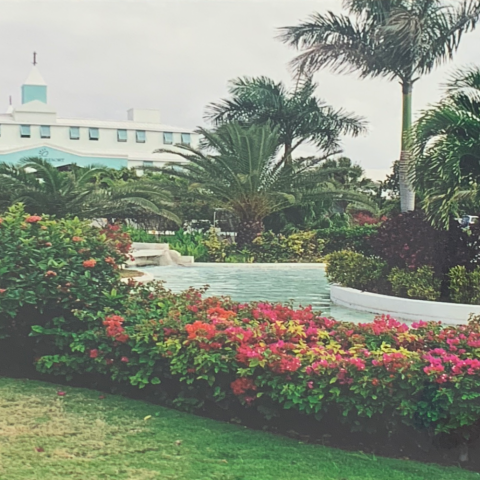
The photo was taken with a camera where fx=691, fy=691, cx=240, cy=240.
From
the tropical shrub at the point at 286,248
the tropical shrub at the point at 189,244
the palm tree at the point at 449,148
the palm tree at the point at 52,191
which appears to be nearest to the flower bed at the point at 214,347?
the palm tree at the point at 449,148

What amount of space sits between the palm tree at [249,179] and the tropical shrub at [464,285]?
4.58 metres

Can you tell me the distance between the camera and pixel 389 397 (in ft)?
10.9

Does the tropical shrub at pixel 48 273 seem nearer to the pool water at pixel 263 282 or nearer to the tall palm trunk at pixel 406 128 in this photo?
the pool water at pixel 263 282

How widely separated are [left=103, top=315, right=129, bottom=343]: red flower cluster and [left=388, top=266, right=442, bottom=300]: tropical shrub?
3.88 metres

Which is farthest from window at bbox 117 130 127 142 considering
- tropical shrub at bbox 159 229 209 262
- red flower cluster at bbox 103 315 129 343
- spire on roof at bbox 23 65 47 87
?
red flower cluster at bbox 103 315 129 343

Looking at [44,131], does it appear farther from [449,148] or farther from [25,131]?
[449,148]

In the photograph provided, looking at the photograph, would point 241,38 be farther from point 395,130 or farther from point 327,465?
point 327,465

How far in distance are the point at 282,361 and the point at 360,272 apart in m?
4.79

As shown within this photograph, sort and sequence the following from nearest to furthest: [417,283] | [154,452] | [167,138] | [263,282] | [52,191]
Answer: [154,452] → [417,283] → [263,282] → [167,138] → [52,191]

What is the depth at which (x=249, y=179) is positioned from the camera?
41.4 feet

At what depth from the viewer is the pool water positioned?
303 inches

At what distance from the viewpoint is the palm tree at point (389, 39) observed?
7.68 meters

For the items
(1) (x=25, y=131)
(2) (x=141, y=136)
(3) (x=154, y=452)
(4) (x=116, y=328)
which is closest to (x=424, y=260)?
(2) (x=141, y=136)

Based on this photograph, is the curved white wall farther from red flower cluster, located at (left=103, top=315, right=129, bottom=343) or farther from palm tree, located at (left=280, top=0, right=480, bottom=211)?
red flower cluster, located at (left=103, top=315, right=129, bottom=343)
